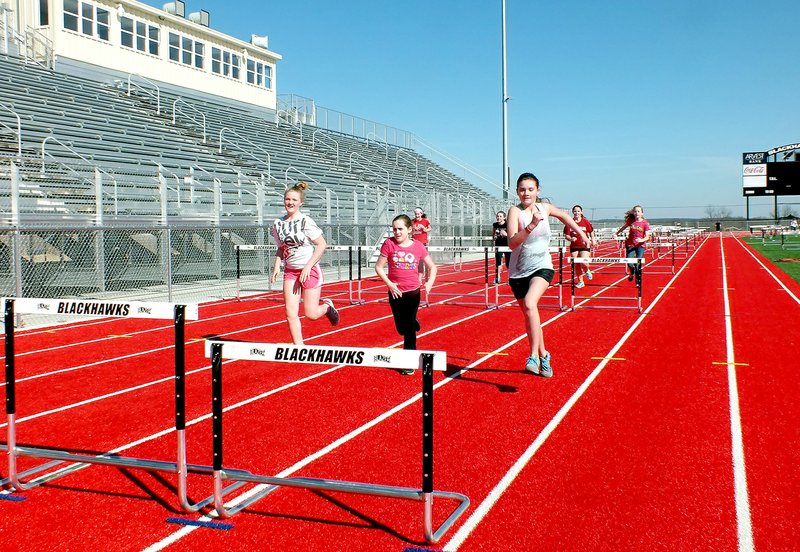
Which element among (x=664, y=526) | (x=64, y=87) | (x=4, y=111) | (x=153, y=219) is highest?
(x=64, y=87)

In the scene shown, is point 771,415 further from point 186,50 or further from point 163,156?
point 186,50

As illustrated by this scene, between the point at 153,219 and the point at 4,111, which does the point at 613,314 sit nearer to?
the point at 153,219

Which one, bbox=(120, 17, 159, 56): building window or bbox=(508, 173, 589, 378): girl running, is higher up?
bbox=(120, 17, 159, 56): building window

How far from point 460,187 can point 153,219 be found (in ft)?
108

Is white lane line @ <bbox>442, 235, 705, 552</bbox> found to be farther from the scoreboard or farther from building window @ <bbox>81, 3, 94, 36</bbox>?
the scoreboard

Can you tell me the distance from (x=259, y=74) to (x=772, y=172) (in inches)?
1575

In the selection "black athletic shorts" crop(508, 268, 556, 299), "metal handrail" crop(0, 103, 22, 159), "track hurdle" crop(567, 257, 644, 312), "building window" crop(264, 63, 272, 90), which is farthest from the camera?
"building window" crop(264, 63, 272, 90)

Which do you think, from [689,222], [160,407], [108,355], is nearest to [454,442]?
[160,407]

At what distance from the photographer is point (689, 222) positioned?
8025 centimetres

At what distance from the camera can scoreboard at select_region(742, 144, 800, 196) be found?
56.7m

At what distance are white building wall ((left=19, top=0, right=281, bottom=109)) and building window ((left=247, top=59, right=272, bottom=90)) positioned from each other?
227mm

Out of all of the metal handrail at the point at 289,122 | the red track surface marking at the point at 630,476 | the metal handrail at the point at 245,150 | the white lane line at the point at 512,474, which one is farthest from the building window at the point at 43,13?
the red track surface marking at the point at 630,476

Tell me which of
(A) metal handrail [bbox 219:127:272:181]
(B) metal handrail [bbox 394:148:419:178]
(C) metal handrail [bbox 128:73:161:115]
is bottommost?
(A) metal handrail [bbox 219:127:272:181]

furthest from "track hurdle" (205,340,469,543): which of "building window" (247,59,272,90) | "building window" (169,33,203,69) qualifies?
"building window" (247,59,272,90)
